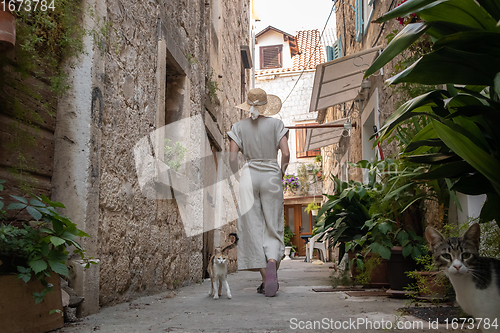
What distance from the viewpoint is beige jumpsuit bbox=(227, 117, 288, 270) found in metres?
3.67

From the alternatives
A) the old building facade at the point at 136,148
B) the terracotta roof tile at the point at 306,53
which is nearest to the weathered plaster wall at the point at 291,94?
the terracotta roof tile at the point at 306,53

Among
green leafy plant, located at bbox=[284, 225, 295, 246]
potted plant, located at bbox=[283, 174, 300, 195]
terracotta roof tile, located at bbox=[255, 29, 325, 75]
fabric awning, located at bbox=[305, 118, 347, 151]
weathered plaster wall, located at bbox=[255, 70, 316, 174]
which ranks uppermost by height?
terracotta roof tile, located at bbox=[255, 29, 325, 75]

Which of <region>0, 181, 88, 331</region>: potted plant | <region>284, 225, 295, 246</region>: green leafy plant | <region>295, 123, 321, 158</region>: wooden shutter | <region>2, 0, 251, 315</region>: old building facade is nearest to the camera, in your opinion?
<region>0, 181, 88, 331</region>: potted plant

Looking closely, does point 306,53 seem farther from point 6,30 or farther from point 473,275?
point 473,275

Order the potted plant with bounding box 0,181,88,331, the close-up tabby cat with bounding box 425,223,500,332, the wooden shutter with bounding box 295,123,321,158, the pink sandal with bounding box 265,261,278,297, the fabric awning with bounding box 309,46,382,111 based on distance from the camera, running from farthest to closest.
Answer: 1. the wooden shutter with bounding box 295,123,321,158
2. the fabric awning with bounding box 309,46,382,111
3. the pink sandal with bounding box 265,261,278,297
4. the potted plant with bounding box 0,181,88,331
5. the close-up tabby cat with bounding box 425,223,500,332

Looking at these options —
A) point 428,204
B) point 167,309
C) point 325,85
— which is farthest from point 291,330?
point 325,85

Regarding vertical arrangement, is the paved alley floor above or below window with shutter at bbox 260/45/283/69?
below

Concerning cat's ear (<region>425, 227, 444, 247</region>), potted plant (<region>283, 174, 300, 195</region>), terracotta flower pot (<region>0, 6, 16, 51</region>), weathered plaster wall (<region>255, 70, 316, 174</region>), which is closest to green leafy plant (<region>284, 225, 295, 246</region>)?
potted plant (<region>283, 174, 300, 195</region>)

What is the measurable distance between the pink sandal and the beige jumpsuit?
0.12m

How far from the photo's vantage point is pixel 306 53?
2061 cm

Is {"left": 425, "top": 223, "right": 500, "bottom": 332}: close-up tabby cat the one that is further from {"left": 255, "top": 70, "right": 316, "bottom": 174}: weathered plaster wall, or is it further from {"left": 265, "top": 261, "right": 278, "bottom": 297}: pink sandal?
{"left": 255, "top": 70, "right": 316, "bottom": 174}: weathered plaster wall

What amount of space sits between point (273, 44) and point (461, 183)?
21.4 m

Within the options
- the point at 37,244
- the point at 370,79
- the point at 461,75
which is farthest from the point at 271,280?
the point at 370,79

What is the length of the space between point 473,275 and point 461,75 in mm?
711
